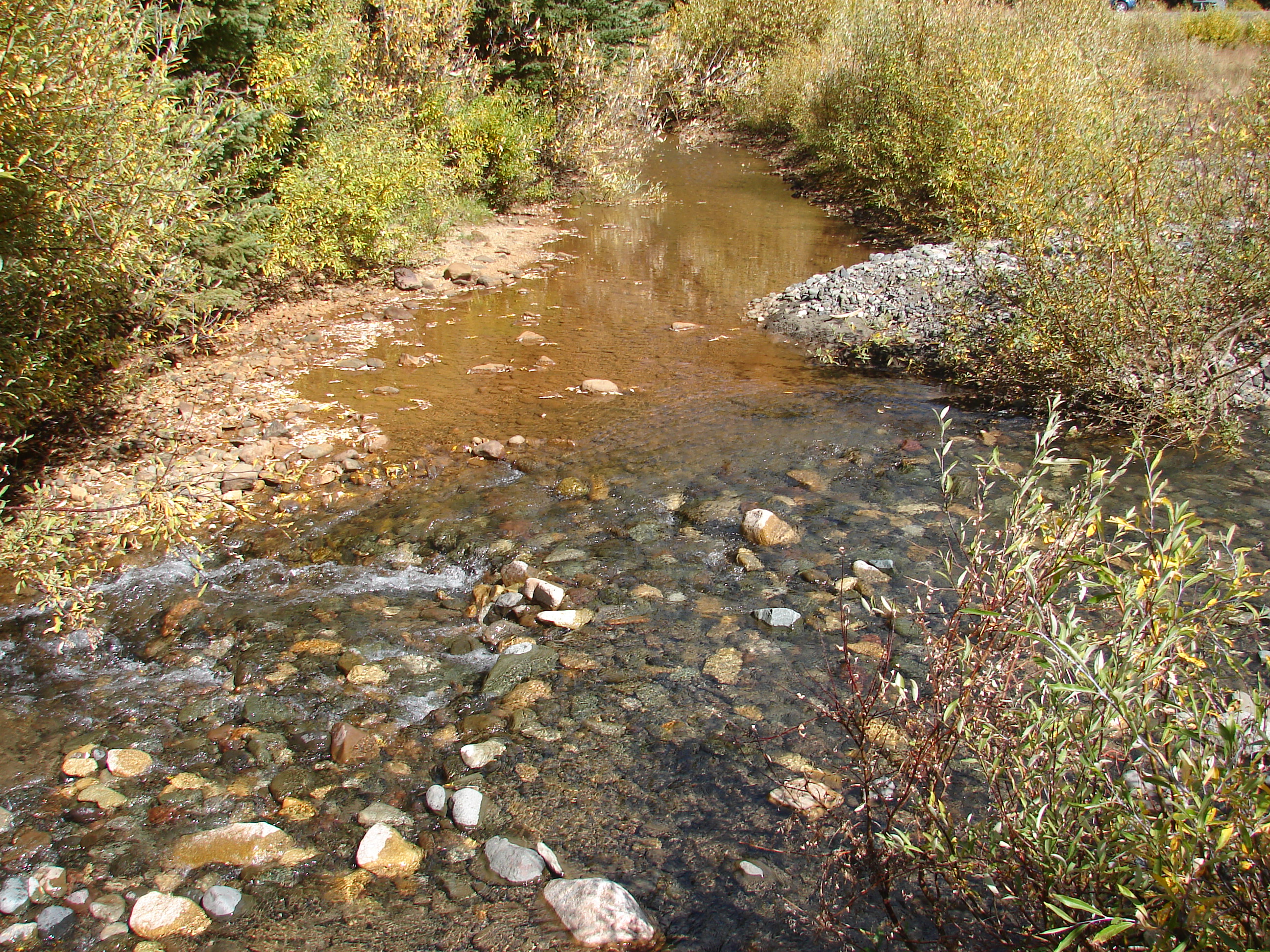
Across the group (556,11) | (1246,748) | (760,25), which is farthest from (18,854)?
(760,25)

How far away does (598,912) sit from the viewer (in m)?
3.17

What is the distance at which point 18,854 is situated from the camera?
3.45 meters

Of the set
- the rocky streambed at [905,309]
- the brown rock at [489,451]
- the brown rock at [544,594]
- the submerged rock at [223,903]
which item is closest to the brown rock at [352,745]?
the submerged rock at [223,903]

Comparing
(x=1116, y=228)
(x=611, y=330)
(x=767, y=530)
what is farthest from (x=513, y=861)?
(x=611, y=330)

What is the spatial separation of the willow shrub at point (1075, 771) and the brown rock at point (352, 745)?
2.21 metres

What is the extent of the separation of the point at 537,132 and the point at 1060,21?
10257 millimetres

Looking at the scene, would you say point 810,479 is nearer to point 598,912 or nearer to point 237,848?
point 598,912

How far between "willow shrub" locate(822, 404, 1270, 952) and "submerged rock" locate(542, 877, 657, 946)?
720 millimetres

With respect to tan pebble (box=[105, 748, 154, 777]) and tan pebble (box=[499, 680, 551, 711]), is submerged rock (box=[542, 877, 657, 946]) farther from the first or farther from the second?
tan pebble (box=[105, 748, 154, 777])

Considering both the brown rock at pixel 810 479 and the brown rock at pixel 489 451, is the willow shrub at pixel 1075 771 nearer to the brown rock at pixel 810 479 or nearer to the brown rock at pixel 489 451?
the brown rock at pixel 810 479

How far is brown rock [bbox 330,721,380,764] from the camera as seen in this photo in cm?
407

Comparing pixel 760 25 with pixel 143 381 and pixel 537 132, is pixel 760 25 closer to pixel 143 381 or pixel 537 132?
pixel 537 132

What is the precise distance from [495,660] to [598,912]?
1.93m

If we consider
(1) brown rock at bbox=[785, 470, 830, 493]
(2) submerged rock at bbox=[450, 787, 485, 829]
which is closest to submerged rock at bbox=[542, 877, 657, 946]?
(2) submerged rock at bbox=[450, 787, 485, 829]
